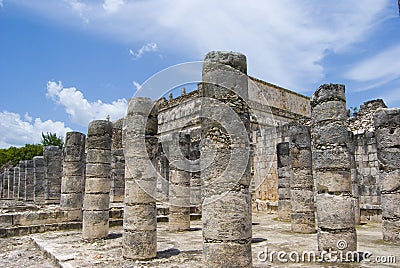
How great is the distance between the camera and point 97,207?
30.9 ft

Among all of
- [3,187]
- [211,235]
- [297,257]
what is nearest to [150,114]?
[211,235]

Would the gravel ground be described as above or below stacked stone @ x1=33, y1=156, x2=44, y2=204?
below

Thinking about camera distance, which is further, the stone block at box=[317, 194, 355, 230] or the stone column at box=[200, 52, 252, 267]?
the stone block at box=[317, 194, 355, 230]

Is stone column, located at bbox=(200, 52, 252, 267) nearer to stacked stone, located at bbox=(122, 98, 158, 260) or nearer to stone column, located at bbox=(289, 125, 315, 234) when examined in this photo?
stacked stone, located at bbox=(122, 98, 158, 260)

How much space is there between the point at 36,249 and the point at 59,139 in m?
43.4

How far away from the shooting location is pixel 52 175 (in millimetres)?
17641

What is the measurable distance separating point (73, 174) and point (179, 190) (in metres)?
3.79

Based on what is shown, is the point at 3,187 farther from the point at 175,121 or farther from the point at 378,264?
the point at 378,264

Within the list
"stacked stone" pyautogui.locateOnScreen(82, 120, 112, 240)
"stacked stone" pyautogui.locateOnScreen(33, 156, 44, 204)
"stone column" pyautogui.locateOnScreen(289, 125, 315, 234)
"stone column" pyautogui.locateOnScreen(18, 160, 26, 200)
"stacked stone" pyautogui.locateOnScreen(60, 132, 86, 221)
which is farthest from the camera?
"stone column" pyautogui.locateOnScreen(18, 160, 26, 200)

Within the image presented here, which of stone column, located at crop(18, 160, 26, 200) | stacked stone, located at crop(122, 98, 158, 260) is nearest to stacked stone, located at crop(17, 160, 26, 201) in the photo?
stone column, located at crop(18, 160, 26, 200)

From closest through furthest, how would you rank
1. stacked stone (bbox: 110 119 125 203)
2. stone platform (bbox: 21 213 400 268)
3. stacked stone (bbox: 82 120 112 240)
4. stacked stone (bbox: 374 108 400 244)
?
stone platform (bbox: 21 213 400 268) < stacked stone (bbox: 374 108 400 244) < stacked stone (bbox: 82 120 112 240) < stacked stone (bbox: 110 119 125 203)

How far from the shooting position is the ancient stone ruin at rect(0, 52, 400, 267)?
5.25 m

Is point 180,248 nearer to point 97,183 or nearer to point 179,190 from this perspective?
point 97,183

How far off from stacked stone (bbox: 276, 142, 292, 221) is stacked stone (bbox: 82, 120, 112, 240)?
6583 mm
